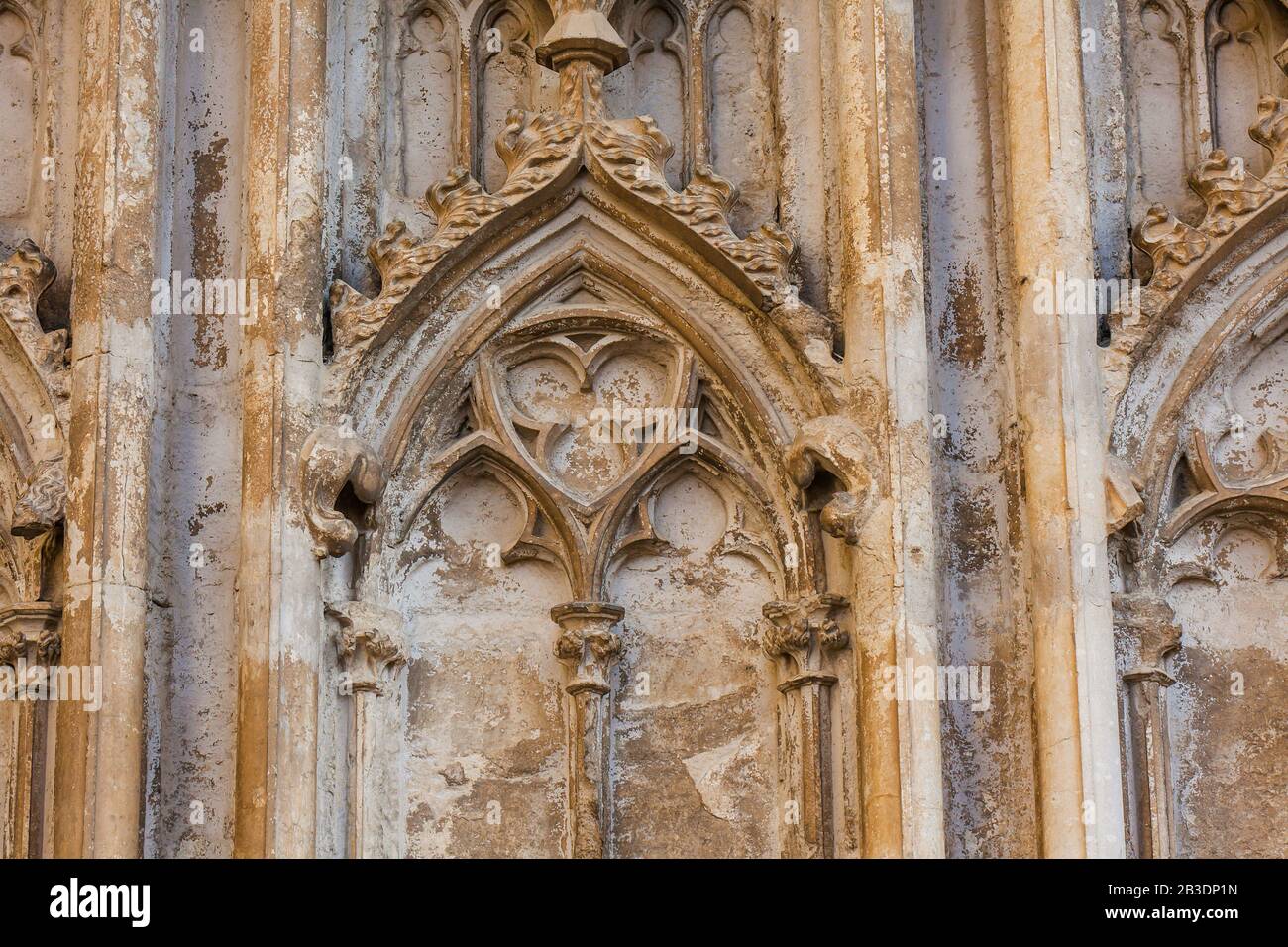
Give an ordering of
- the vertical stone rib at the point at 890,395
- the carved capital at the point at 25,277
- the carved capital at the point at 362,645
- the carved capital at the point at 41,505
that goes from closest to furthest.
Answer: the vertical stone rib at the point at 890,395, the carved capital at the point at 362,645, the carved capital at the point at 41,505, the carved capital at the point at 25,277

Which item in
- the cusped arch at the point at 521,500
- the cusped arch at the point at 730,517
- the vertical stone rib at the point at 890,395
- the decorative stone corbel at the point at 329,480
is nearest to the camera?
the vertical stone rib at the point at 890,395

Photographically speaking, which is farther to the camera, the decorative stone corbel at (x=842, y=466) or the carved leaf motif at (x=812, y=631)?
the carved leaf motif at (x=812, y=631)

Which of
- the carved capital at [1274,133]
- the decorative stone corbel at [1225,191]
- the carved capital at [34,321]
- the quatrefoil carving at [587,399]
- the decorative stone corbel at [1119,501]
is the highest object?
the carved capital at [1274,133]

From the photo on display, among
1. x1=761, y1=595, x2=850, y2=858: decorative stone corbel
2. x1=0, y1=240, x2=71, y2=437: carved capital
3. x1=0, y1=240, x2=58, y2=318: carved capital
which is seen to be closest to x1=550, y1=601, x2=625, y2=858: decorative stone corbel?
x1=761, y1=595, x2=850, y2=858: decorative stone corbel

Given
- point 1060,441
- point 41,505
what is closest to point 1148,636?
point 1060,441

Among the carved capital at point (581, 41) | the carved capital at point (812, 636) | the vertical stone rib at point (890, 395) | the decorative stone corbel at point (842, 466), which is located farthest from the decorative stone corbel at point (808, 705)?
the carved capital at point (581, 41)

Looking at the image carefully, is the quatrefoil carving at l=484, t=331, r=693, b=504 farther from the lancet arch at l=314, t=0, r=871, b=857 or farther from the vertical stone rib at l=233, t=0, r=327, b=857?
the vertical stone rib at l=233, t=0, r=327, b=857

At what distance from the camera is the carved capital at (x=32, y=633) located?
38.5 feet

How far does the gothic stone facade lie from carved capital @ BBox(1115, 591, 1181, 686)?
3cm

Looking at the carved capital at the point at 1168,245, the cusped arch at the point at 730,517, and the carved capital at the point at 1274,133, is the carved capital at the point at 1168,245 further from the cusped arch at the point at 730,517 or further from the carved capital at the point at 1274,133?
the cusped arch at the point at 730,517

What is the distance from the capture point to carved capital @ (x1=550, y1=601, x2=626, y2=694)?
11617mm
